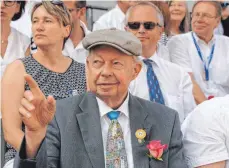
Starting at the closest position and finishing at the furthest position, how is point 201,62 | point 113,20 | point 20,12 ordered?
point 20,12, point 201,62, point 113,20

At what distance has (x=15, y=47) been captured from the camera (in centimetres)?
409

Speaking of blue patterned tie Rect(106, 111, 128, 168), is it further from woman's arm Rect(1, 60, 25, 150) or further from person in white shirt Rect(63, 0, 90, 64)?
person in white shirt Rect(63, 0, 90, 64)

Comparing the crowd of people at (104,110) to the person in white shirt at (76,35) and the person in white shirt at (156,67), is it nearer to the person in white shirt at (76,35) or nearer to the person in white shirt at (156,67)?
the person in white shirt at (156,67)

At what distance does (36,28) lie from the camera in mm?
3389

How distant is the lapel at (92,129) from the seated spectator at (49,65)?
57cm

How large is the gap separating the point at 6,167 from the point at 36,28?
0.96m

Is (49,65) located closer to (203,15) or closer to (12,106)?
(12,106)

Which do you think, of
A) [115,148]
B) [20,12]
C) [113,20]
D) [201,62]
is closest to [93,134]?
[115,148]

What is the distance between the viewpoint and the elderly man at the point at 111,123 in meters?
2.47

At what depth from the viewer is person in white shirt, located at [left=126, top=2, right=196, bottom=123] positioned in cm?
367

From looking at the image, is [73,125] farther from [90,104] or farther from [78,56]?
[78,56]

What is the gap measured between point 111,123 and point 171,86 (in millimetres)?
1197

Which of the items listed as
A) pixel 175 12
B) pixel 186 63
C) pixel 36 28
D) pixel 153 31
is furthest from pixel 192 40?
pixel 36 28

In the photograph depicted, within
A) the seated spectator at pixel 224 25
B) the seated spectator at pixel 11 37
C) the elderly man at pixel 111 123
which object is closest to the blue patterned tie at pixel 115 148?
the elderly man at pixel 111 123
